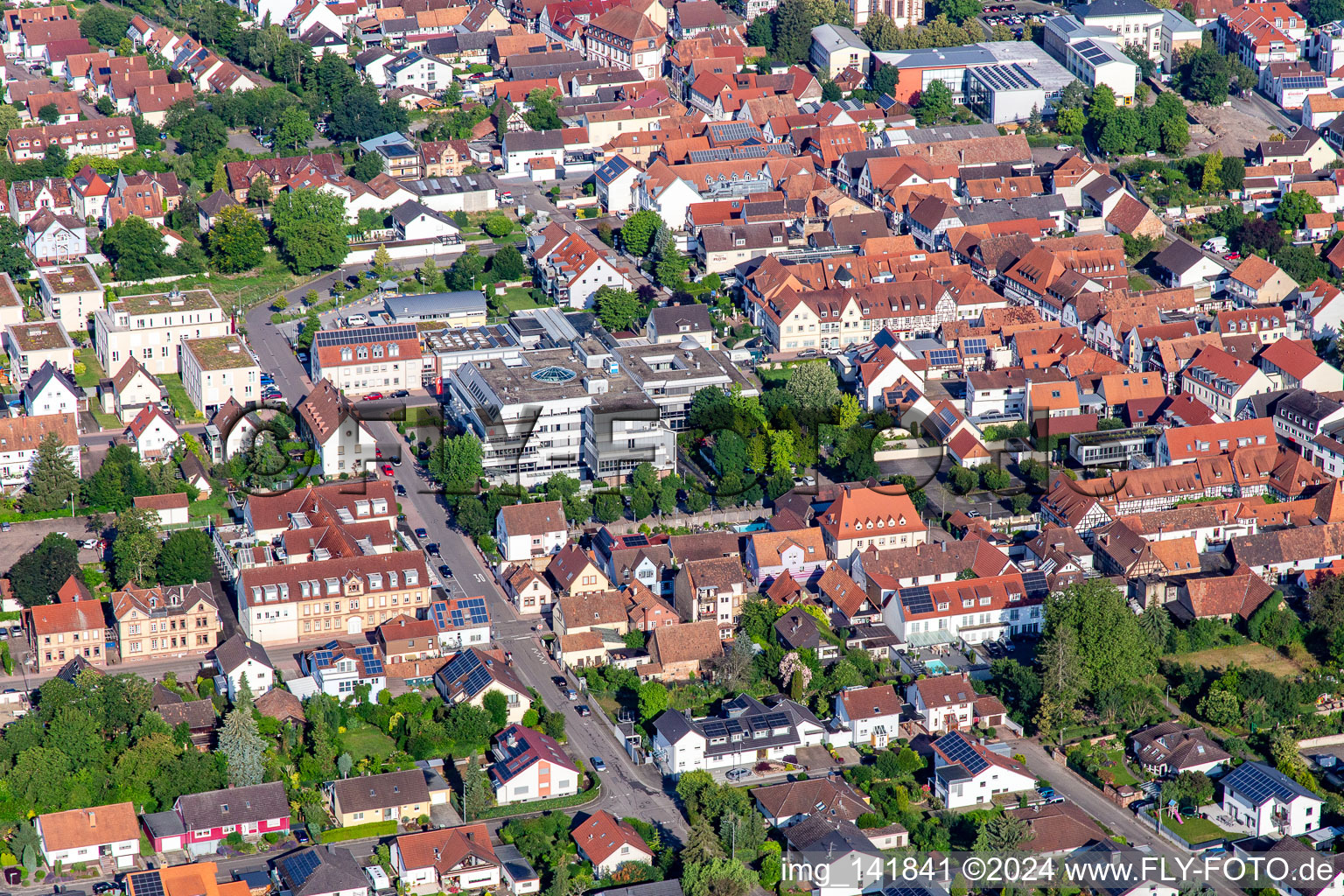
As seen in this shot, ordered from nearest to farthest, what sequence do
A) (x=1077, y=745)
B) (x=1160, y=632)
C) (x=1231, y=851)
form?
(x=1231, y=851) → (x=1077, y=745) → (x=1160, y=632)

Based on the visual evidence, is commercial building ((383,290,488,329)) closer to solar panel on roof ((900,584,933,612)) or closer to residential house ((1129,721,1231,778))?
solar panel on roof ((900,584,933,612))

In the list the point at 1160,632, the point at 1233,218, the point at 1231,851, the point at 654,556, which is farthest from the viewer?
the point at 1233,218

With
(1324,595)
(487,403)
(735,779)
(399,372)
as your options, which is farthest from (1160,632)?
(399,372)

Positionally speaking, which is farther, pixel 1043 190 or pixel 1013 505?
pixel 1043 190

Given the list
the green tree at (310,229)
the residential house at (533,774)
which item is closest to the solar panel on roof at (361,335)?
the green tree at (310,229)

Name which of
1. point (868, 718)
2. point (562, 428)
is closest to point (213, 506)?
point (562, 428)

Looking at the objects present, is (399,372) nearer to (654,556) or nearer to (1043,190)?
(654,556)

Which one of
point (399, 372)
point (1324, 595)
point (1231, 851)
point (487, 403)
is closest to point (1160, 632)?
point (1324, 595)
